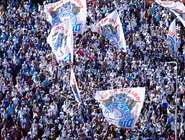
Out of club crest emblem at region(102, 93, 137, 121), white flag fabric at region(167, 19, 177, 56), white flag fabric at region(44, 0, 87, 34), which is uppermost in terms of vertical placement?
white flag fabric at region(44, 0, 87, 34)

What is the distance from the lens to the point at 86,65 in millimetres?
35281

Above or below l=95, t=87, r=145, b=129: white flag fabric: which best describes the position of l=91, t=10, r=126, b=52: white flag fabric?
above

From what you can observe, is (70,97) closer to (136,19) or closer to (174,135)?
(174,135)

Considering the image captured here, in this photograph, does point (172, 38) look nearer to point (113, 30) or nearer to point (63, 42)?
point (113, 30)

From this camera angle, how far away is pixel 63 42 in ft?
98.2

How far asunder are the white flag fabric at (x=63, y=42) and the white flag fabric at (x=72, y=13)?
1.55 metres

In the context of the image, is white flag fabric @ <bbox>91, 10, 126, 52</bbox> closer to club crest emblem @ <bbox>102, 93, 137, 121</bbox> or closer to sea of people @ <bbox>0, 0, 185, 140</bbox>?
sea of people @ <bbox>0, 0, 185, 140</bbox>

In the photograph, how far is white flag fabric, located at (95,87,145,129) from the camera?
1039 inches

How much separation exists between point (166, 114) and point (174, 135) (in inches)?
52.5

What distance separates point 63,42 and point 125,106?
473cm

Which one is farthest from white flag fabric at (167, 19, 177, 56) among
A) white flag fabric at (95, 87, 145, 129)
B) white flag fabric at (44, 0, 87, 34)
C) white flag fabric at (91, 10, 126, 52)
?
white flag fabric at (95, 87, 145, 129)

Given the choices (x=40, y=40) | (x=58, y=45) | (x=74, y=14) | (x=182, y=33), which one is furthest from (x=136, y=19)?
(x=58, y=45)

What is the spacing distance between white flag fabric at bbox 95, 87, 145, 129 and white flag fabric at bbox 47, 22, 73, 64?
124 inches

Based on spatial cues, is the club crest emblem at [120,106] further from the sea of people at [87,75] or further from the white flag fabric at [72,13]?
the white flag fabric at [72,13]
